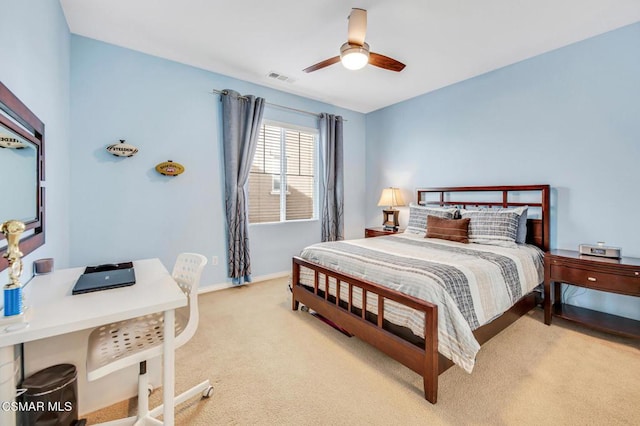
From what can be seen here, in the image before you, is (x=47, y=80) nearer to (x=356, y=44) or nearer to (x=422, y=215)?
(x=356, y=44)

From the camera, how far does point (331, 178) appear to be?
471cm

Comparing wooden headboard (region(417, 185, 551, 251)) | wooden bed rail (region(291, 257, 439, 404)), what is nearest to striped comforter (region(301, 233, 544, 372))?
wooden bed rail (region(291, 257, 439, 404))

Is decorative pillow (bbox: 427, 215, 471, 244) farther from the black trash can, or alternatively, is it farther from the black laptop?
the black trash can

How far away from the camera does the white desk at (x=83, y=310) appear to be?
1.01 m

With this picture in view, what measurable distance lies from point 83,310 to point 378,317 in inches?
66.9

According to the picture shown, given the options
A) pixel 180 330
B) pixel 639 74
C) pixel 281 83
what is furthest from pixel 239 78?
pixel 639 74

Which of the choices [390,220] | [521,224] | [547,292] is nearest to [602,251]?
[547,292]

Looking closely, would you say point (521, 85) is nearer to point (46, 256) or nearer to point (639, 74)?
point (639, 74)

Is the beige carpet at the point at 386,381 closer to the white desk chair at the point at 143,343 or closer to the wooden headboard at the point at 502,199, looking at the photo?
the white desk chair at the point at 143,343

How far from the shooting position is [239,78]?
12.3 ft

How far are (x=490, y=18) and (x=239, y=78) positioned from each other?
2892 mm

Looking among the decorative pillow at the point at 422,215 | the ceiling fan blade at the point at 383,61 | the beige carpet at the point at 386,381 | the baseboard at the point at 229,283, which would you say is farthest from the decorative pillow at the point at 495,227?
the baseboard at the point at 229,283

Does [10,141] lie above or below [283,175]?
below

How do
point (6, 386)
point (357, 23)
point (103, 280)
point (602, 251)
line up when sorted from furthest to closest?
1. point (602, 251)
2. point (357, 23)
3. point (103, 280)
4. point (6, 386)
